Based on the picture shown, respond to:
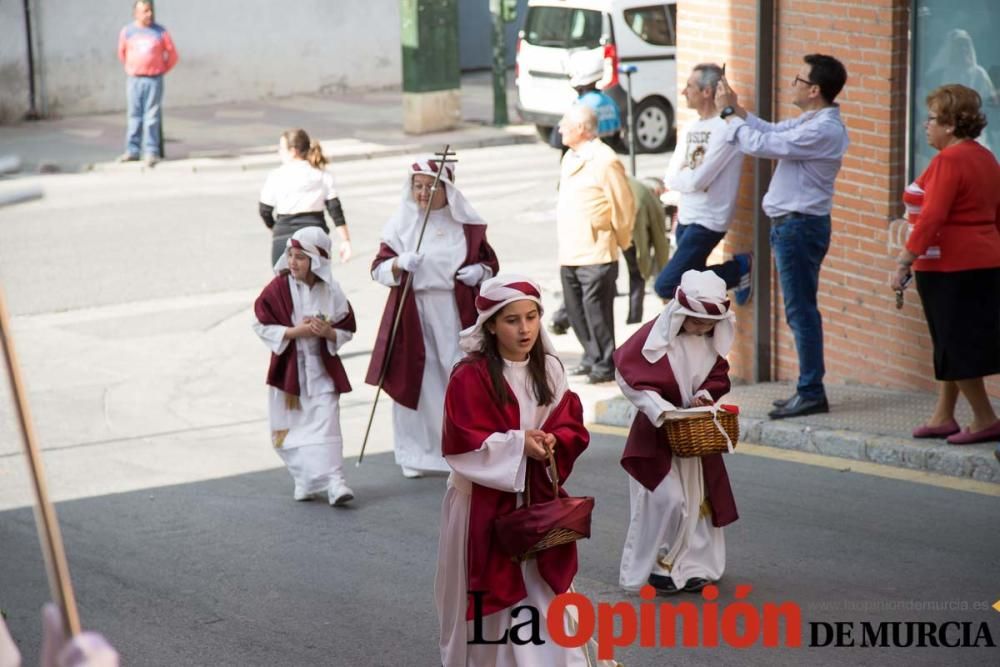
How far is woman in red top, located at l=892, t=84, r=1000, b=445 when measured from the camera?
881 cm

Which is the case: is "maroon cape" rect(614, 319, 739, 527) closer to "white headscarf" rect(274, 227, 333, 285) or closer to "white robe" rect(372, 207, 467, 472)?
"white headscarf" rect(274, 227, 333, 285)

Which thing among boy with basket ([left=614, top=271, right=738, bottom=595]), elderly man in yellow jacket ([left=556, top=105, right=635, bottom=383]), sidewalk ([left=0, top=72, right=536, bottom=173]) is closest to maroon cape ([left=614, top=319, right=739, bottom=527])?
boy with basket ([left=614, top=271, right=738, bottom=595])

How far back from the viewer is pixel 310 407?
966 cm

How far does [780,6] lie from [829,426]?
2993 mm

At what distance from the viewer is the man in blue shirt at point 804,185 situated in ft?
32.1

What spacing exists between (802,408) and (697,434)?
120 inches

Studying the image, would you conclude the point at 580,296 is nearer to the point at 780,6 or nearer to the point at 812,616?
the point at 780,6

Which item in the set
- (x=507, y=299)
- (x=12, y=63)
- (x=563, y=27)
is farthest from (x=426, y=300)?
(x=12, y=63)

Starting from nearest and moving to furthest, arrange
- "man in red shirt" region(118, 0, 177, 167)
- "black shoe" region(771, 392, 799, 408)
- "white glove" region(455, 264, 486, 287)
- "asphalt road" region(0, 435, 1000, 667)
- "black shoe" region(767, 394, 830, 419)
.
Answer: "asphalt road" region(0, 435, 1000, 667) → "white glove" region(455, 264, 486, 287) → "black shoe" region(767, 394, 830, 419) → "black shoe" region(771, 392, 799, 408) → "man in red shirt" region(118, 0, 177, 167)

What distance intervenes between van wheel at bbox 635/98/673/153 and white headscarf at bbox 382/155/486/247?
44.0ft

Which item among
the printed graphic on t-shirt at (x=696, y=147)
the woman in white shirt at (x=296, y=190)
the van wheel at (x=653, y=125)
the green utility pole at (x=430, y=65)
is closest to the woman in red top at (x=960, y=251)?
the printed graphic on t-shirt at (x=696, y=147)

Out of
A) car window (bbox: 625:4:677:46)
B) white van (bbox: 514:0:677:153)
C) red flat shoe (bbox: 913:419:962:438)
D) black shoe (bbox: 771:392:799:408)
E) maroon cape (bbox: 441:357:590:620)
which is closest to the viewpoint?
maroon cape (bbox: 441:357:590:620)

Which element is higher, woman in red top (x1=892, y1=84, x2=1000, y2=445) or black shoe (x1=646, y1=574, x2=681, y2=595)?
woman in red top (x1=892, y1=84, x2=1000, y2=445)

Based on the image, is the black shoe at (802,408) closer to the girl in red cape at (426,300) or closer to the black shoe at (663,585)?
the girl in red cape at (426,300)
